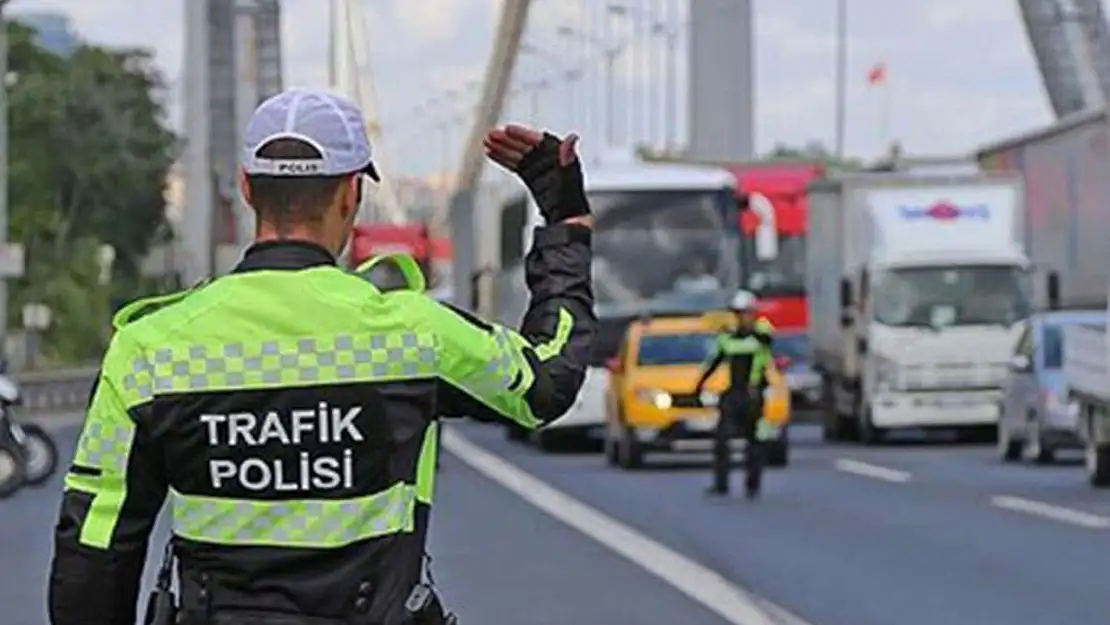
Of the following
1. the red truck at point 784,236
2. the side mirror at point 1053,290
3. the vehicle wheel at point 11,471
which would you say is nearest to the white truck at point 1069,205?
the side mirror at point 1053,290

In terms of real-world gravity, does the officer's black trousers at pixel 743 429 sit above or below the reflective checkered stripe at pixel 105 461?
below

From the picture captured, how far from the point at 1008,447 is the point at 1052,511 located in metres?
10.1

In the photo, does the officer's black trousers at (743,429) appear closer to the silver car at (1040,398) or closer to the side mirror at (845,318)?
the silver car at (1040,398)

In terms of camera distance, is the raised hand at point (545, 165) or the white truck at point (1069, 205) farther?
the white truck at point (1069, 205)

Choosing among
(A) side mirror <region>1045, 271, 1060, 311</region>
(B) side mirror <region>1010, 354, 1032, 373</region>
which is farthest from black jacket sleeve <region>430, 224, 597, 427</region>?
(A) side mirror <region>1045, 271, 1060, 311</region>

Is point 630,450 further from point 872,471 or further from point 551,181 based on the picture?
point 551,181

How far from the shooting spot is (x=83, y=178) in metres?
92.4

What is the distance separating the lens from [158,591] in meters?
4.54

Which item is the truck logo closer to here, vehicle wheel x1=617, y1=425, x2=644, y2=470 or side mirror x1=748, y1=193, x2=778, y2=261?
side mirror x1=748, y1=193, x2=778, y2=261

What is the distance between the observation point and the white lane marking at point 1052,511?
23391 millimetres

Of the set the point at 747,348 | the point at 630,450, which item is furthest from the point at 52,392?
the point at 747,348

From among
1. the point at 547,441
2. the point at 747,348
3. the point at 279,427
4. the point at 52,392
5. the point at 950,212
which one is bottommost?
the point at 52,392

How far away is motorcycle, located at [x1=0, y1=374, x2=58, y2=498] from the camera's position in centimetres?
2817

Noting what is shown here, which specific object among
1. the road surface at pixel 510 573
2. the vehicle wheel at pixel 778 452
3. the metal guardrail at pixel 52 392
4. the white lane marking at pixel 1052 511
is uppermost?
the road surface at pixel 510 573
